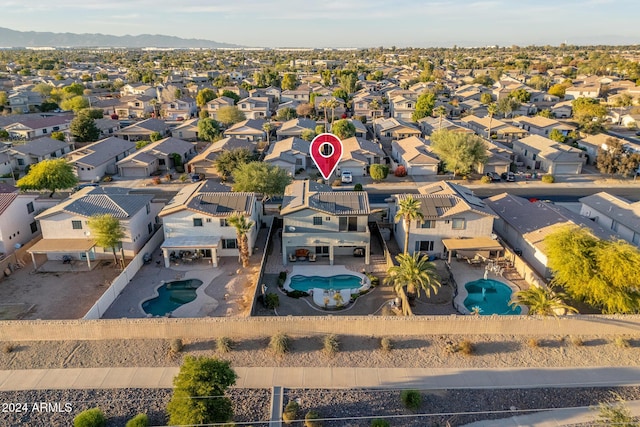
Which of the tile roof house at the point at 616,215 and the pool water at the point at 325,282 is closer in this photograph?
the pool water at the point at 325,282

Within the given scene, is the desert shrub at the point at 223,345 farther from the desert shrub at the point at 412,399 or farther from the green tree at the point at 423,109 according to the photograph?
the green tree at the point at 423,109

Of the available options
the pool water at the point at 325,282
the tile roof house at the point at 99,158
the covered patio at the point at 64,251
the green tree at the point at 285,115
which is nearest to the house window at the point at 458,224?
the pool water at the point at 325,282

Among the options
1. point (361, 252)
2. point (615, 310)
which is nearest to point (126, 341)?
point (361, 252)

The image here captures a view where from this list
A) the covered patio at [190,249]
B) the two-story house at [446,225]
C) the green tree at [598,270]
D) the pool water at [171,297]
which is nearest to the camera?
the green tree at [598,270]

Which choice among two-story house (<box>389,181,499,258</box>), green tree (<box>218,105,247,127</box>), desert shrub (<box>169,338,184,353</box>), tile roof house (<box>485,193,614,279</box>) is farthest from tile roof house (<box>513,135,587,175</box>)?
desert shrub (<box>169,338,184,353</box>)

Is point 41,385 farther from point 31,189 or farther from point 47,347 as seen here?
point 31,189

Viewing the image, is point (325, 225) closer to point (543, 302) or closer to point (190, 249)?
point (190, 249)
